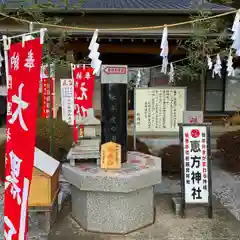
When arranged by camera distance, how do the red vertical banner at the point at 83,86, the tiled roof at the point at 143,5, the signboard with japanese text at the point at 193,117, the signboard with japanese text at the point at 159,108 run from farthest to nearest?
1. the tiled roof at the point at 143,5
2. the red vertical banner at the point at 83,86
3. the signboard with japanese text at the point at 159,108
4. the signboard with japanese text at the point at 193,117

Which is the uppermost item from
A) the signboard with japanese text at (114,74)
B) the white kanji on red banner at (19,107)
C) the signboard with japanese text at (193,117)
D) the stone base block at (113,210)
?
the signboard with japanese text at (114,74)

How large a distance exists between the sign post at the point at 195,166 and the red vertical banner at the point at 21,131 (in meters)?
2.91

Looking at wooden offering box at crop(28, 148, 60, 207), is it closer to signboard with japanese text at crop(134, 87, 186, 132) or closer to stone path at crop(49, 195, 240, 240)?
stone path at crop(49, 195, 240, 240)

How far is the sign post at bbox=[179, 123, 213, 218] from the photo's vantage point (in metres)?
5.30

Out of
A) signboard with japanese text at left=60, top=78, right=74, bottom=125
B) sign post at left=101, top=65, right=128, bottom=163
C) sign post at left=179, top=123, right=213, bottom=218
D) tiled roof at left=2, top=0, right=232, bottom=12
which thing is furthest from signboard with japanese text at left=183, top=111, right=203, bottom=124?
tiled roof at left=2, top=0, right=232, bottom=12

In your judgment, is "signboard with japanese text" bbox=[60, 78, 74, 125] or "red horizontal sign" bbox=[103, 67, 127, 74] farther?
"signboard with japanese text" bbox=[60, 78, 74, 125]

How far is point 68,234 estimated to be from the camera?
4738mm

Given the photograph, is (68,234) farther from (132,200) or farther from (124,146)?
(124,146)

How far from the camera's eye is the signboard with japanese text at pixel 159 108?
7.51 metres

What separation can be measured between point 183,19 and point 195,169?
20.1 feet

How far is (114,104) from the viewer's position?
533 centimetres

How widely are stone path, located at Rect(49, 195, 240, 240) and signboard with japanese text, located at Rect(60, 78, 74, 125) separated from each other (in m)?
3.21

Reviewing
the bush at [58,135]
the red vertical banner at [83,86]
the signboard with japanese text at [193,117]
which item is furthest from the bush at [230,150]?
the bush at [58,135]

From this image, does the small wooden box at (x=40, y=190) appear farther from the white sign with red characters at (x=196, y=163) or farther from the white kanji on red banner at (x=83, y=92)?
the white kanji on red banner at (x=83, y=92)
